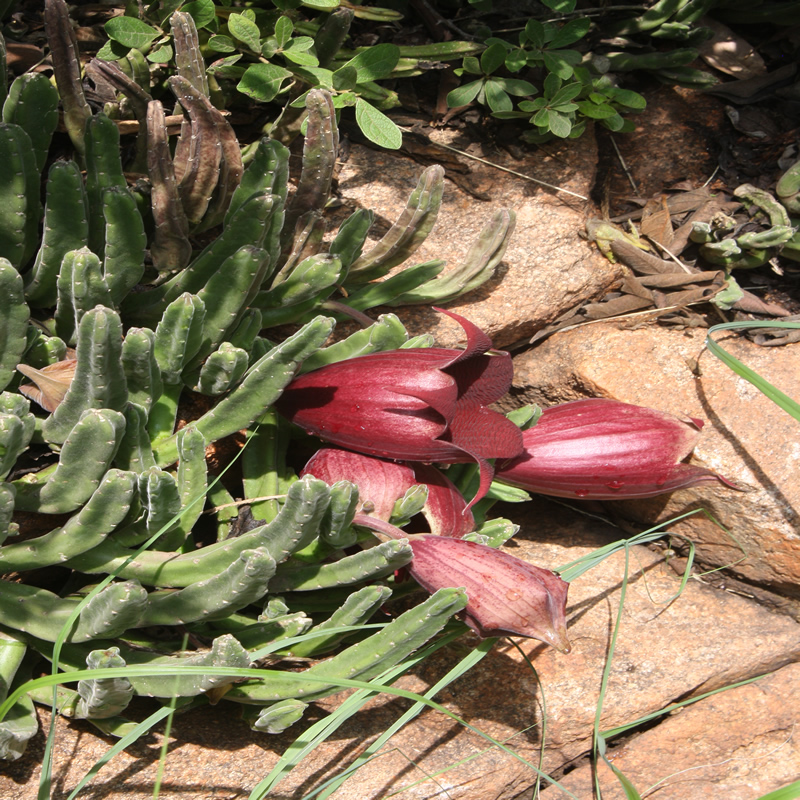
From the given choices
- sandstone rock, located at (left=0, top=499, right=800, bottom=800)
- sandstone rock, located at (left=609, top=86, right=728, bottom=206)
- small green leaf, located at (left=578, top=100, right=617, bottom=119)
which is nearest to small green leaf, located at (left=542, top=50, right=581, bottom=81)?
small green leaf, located at (left=578, top=100, right=617, bottom=119)

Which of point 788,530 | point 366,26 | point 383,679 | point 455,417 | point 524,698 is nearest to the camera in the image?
point 383,679

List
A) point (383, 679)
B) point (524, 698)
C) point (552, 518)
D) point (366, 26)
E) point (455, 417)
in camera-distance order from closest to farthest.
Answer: point (383, 679) < point (455, 417) < point (524, 698) < point (552, 518) < point (366, 26)

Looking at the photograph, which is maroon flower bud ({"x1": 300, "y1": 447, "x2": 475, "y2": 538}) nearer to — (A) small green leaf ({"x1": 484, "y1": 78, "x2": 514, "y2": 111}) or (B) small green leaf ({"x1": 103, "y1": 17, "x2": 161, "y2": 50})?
(B) small green leaf ({"x1": 103, "y1": 17, "x2": 161, "y2": 50})

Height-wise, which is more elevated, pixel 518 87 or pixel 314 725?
pixel 518 87

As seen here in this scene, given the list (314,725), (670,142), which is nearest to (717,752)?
(314,725)

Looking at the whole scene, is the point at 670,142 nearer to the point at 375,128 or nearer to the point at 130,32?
the point at 375,128

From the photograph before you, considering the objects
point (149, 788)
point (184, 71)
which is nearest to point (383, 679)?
point (149, 788)

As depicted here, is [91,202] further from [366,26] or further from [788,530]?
[788,530]
